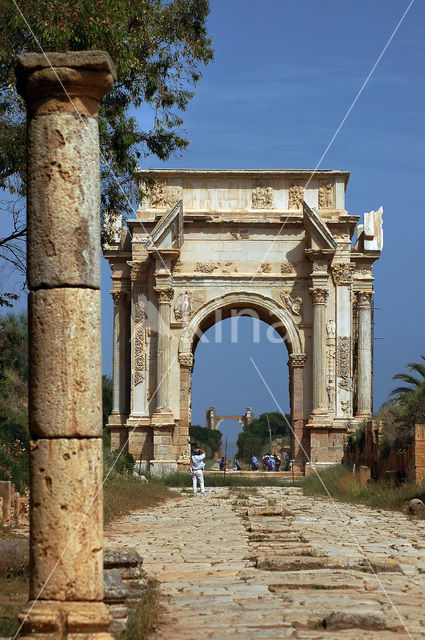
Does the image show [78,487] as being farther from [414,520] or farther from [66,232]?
[414,520]

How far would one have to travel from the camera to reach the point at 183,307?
26516mm

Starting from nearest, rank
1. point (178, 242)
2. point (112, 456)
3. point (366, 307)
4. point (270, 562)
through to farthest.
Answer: point (270, 562)
point (112, 456)
point (178, 242)
point (366, 307)

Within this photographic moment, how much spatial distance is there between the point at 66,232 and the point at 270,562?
Answer: 4.12 m

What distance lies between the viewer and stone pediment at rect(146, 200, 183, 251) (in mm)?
25672

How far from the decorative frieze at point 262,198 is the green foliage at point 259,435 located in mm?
36769

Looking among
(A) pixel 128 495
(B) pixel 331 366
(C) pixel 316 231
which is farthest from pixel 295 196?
(A) pixel 128 495

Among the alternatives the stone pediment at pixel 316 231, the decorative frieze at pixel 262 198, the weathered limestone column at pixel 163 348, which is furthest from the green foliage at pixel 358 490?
the decorative frieze at pixel 262 198

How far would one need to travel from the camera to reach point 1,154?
1415cm

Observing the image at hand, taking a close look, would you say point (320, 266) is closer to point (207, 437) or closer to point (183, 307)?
point (183, 307)

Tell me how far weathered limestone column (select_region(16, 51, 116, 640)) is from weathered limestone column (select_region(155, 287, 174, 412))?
1949 cm

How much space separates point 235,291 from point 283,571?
1806cm

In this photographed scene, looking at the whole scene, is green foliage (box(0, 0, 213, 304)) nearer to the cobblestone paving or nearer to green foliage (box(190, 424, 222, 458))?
the cobblestone paving

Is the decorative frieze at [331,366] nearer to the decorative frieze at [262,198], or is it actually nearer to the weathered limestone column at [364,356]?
the weathered limestone column at [364,356]

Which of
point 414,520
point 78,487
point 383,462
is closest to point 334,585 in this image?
point 78,487
